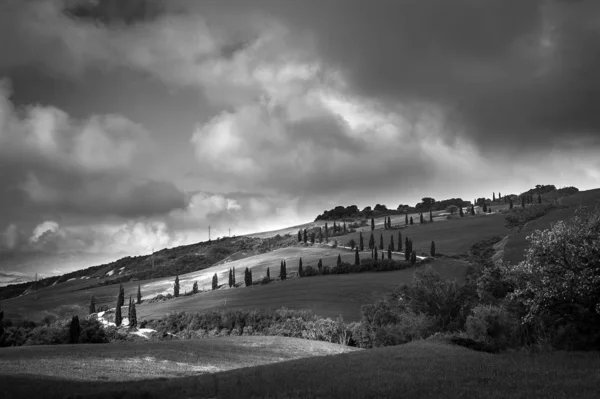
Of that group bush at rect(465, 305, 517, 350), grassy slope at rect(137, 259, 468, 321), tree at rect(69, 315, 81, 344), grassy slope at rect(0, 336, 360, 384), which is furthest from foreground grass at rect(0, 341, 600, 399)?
grassy slope at rect(137, 259, 468, 321)

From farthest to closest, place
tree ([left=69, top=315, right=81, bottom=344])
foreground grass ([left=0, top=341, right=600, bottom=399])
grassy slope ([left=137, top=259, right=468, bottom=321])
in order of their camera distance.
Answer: grassy slope ([left=137, top=259, right=468, bottom=321]) → tree ([left=69, top=315, right=81, bottom=344]) → foreground grass ([left=0, top=341, right=600, bottom=399])

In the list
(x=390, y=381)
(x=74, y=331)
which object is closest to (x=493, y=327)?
(x=390, y=381)

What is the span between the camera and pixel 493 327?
53531 millimetres

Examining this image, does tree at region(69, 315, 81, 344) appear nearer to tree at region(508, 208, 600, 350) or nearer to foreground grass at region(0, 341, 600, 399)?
foreground grass at region(0, 341, 600, 399)

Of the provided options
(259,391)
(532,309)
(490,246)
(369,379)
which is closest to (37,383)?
(259,391)

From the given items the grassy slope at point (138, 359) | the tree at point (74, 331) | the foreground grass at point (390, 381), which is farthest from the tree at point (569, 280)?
the tree at point (74, 331)

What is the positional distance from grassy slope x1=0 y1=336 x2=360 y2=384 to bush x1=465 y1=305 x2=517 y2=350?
2122cm

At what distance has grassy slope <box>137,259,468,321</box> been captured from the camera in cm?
14438

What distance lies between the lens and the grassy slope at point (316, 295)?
144375mm

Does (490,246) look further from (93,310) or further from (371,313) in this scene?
(93,310)

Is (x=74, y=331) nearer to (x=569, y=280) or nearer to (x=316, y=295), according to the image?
(x=569, y=280)

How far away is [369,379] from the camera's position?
2497 cm

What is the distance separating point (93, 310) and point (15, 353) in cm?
14994

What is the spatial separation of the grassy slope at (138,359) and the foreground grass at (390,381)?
625 cm
